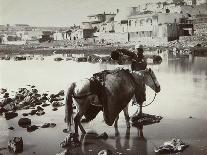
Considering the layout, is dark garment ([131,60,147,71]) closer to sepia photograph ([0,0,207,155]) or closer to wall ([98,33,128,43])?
sepia photograph ([0,0,207,155])

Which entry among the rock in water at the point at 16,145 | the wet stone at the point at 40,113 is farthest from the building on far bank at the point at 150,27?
the rock in water at the point at 16,145

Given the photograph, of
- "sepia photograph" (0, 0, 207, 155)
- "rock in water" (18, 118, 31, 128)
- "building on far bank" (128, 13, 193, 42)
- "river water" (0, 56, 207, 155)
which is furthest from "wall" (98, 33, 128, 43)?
"rock in water" (18, 118, 31, 128)

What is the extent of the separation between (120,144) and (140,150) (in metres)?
0.28

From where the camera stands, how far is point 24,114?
5.32 m

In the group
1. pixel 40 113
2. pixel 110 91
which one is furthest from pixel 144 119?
pixel 40 113

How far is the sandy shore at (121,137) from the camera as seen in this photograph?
152 inches

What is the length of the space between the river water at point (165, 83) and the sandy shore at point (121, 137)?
53cm

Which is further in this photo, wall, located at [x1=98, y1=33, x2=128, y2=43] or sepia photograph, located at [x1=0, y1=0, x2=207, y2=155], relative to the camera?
wall, located at [x1=98, y1=33, x2=128, y2=43]

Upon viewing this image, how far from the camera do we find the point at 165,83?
6.52m

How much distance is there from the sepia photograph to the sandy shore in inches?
0.5

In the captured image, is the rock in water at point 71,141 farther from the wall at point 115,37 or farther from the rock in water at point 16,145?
the wall at point 115,37

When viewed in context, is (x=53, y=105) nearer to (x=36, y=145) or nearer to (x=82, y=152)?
(x=36, y=145)

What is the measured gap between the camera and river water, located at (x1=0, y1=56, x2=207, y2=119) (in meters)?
5.30

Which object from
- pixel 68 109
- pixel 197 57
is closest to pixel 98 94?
pixel 68 109
